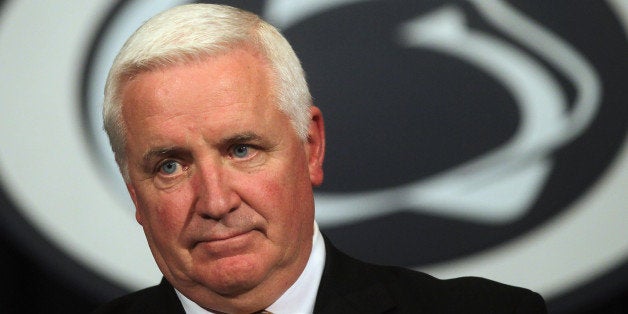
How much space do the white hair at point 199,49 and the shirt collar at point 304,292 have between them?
214 mm

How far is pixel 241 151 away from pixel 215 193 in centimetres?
8

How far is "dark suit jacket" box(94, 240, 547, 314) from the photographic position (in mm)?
1806

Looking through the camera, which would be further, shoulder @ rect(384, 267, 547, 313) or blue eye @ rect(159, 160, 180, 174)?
shoulder @ rect(384, 267, 547, 313)

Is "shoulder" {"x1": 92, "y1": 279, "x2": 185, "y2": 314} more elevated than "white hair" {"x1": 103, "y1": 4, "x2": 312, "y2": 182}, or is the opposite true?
"white hair" {"x1": 103, "y1": 4, "x2": 312, "y2": 182}

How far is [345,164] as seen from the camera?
254 centimetres

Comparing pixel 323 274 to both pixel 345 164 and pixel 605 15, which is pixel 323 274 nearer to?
pixel 345 164

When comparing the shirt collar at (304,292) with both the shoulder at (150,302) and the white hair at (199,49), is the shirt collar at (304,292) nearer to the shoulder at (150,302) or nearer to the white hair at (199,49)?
the shoulder at (150,302)

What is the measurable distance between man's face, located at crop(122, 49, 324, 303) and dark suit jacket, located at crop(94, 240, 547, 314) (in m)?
0.17

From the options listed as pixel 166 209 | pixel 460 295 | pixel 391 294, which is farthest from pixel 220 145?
pixel 460 295

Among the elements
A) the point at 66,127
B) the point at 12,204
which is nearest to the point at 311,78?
the point at 66,127

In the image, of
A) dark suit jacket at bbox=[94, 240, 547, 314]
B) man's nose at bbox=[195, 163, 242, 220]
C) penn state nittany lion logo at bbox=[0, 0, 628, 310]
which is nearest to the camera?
man's nose at bbox=[195, 163, 242, 220]

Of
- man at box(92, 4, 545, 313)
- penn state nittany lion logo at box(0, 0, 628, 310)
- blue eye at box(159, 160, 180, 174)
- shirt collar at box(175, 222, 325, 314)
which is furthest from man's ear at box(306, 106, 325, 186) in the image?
penn state nittany lion logo at box(0, 0, 628, 310)

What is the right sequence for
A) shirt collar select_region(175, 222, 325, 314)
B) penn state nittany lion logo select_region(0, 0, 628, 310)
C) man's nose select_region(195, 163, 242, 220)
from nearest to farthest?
1. man's nose select_region(195, 163, 242, 220)
2. shirt collar select_region(175, 222, 325, 314)
3. penn state nittany lion logo select_region(0, 0, 628, 310)

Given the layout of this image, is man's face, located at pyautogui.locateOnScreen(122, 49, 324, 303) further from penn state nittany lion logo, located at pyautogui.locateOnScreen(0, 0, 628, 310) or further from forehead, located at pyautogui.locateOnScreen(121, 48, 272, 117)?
penn state nittany lion logo, located at pyautogui.locateOnScreen(0, 0, 628, 310)
